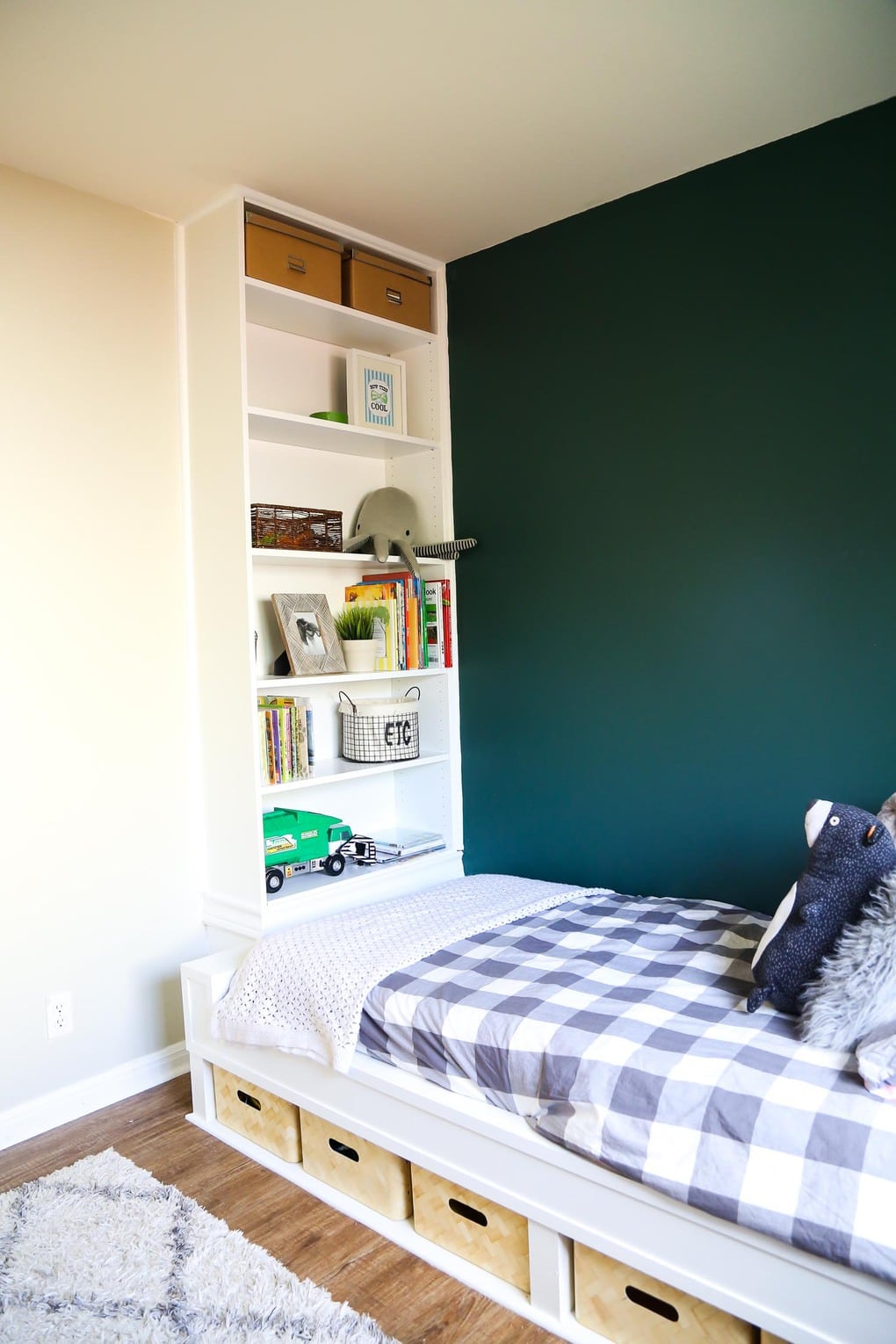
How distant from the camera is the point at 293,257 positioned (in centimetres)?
275

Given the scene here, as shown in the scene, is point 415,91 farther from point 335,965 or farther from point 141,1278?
point 141,1278

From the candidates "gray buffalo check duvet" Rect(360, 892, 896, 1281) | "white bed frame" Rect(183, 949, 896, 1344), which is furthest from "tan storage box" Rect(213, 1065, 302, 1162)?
"gray buffalo check duvet" Rect(360, 892, 896, 1281)

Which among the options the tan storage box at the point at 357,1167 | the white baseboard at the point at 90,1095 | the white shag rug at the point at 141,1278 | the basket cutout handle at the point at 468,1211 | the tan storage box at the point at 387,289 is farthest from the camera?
the tan storage box at the point at 387,289

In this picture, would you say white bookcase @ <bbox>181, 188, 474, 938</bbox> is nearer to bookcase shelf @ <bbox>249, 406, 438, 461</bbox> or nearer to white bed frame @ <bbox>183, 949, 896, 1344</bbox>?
bookcase shelf @ <bbox>249, 406, 438, 461</bbox>

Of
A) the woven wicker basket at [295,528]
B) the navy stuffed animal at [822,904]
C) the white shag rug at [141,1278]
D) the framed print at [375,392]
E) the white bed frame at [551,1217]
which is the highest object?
the framed print at [375,392]

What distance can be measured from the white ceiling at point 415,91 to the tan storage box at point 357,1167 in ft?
7.58

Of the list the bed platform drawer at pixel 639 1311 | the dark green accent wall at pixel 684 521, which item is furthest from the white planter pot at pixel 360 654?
the bed platform drawer at pixel 639 1311

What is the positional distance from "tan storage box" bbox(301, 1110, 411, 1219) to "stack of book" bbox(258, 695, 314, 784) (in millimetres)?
916

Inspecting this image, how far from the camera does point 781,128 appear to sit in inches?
93.1

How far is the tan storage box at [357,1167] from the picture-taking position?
2053 millimetres

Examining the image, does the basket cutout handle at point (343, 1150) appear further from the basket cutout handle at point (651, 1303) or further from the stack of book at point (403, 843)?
the stack of book at point (403, 843)

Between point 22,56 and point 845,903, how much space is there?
2.35 meters

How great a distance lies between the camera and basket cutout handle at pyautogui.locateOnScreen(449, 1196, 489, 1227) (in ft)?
6.20

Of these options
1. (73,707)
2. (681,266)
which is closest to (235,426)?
(73,707)
